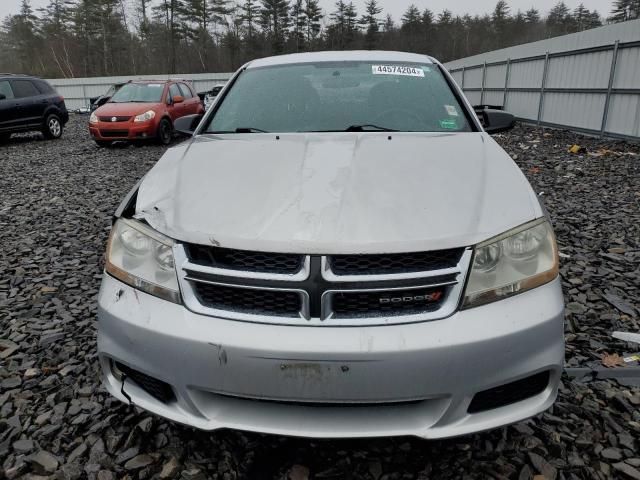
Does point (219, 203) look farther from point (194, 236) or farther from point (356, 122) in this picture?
point (356, 122)

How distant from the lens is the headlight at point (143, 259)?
153 cm

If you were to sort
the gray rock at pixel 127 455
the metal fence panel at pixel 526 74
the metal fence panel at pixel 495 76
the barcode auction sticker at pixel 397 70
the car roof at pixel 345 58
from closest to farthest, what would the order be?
the gray rock at pixel 127 455
the barcode auction sticker at pixel 397 70
the car roof at pixel 345 58
the metal fence panel at pixel 526 74
the metal fence panel at pixel 495 76

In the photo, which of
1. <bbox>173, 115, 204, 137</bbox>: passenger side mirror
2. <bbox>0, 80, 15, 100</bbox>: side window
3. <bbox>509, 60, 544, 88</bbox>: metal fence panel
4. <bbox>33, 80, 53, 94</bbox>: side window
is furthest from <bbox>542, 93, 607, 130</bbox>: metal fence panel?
<bbox>0, 80, 15, 100</bbox>: side window

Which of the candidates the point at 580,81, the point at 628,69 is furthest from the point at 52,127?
the point at 628,69

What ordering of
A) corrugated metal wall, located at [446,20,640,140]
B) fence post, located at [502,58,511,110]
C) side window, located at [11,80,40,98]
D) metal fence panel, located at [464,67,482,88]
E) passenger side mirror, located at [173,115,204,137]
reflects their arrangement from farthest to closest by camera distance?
metal fence panel, located at [464,67,482,88] → fence post, located at [502,58,511,110] → side window, located at [11,80,40,98] → corrugated metal wall, located at [446,20,640,140] → passenger side mirror, located at [173,115,204,137]

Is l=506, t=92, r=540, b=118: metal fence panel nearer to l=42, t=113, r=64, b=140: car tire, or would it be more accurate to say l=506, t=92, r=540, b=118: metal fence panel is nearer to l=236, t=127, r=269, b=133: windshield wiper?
l=236, t=127, r=269, b=133: windshield wiper

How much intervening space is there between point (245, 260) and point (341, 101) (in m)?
1.55

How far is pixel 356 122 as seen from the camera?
100 inches

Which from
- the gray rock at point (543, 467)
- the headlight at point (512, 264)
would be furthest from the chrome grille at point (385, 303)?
the gray rock at point (543, 467)

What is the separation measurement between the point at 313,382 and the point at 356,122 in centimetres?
161

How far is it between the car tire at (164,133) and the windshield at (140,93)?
65cm

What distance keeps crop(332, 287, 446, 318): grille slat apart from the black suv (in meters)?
13.1

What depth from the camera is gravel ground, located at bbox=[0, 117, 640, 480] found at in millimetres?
1700

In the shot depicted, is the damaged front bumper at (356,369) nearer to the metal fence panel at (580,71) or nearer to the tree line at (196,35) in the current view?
the metal fence panel at (580,71)
